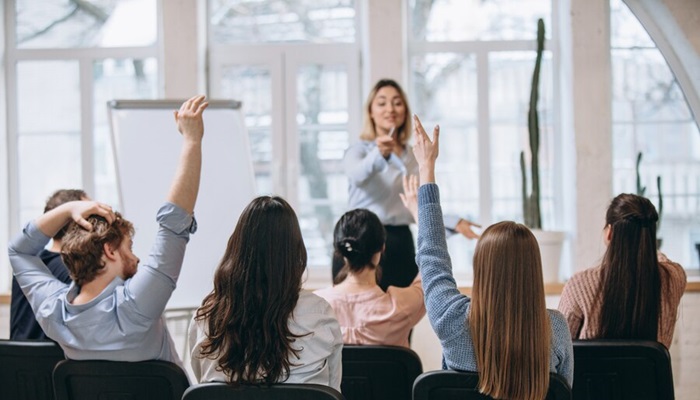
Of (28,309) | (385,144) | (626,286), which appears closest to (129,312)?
(28,309)

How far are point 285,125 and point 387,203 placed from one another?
164 cm

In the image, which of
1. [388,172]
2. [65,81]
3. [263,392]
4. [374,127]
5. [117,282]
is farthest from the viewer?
[65,81]

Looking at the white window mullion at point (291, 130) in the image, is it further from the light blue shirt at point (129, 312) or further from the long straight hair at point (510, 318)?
the long straight hair at point (510, 318)

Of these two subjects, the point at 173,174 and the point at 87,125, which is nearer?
the point at 173,174

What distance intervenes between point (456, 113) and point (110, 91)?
87.6 inches

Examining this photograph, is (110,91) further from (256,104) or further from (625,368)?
(625,368)

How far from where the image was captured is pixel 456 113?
18.5 ft

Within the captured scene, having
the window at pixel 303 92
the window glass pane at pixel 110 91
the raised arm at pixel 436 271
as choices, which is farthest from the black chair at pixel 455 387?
the window glass pane at pixel 110 91

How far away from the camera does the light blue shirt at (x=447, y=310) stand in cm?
213

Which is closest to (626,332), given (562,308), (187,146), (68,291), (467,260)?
(562,308)

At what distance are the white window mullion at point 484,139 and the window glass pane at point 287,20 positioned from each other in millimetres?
854

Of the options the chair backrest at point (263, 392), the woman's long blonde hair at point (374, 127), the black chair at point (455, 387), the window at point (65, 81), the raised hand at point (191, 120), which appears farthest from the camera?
the window at point (65, 81)

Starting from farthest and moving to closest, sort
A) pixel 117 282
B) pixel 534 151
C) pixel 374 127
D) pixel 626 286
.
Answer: pixel 534 151, pixel 374 127, pixel 626 286, pixel 117 282

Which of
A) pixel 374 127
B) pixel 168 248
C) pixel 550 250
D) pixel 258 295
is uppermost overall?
pixel 374 127
